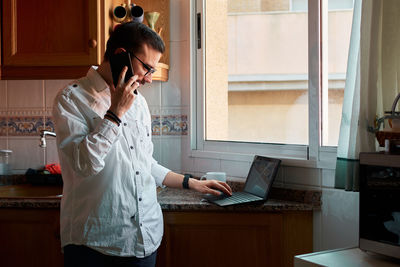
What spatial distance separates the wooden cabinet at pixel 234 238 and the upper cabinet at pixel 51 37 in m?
0.91

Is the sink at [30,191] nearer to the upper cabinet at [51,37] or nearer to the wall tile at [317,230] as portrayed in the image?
the upper cabinet at [51,37]

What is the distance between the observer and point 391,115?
1.65 meters

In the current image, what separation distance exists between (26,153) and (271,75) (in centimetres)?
145

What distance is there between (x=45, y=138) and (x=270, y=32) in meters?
1.37

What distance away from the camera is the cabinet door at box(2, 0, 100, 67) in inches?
97.5

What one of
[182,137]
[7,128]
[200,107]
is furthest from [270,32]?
[7,128]

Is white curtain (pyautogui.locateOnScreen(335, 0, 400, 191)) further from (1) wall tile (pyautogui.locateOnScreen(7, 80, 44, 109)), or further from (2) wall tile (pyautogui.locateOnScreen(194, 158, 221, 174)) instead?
(1) wall tile (pyautogui.locateOnScreen(7, 80, 44, 109))

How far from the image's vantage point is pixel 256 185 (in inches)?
88.9

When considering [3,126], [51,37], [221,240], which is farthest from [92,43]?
[221,240]

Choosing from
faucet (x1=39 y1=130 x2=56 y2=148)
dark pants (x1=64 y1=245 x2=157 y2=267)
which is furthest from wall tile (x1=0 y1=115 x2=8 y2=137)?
dark pants (x1=64 y1=245 x2=157 y2=267)

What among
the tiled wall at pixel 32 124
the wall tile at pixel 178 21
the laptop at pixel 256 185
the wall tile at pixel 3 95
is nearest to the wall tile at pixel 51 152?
the tiled wall at pixel 32 124

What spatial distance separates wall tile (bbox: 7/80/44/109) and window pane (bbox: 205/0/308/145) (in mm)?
947

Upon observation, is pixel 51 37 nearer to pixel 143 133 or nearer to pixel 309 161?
pixel 143 133

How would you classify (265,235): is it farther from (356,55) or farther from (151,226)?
(356,55)
